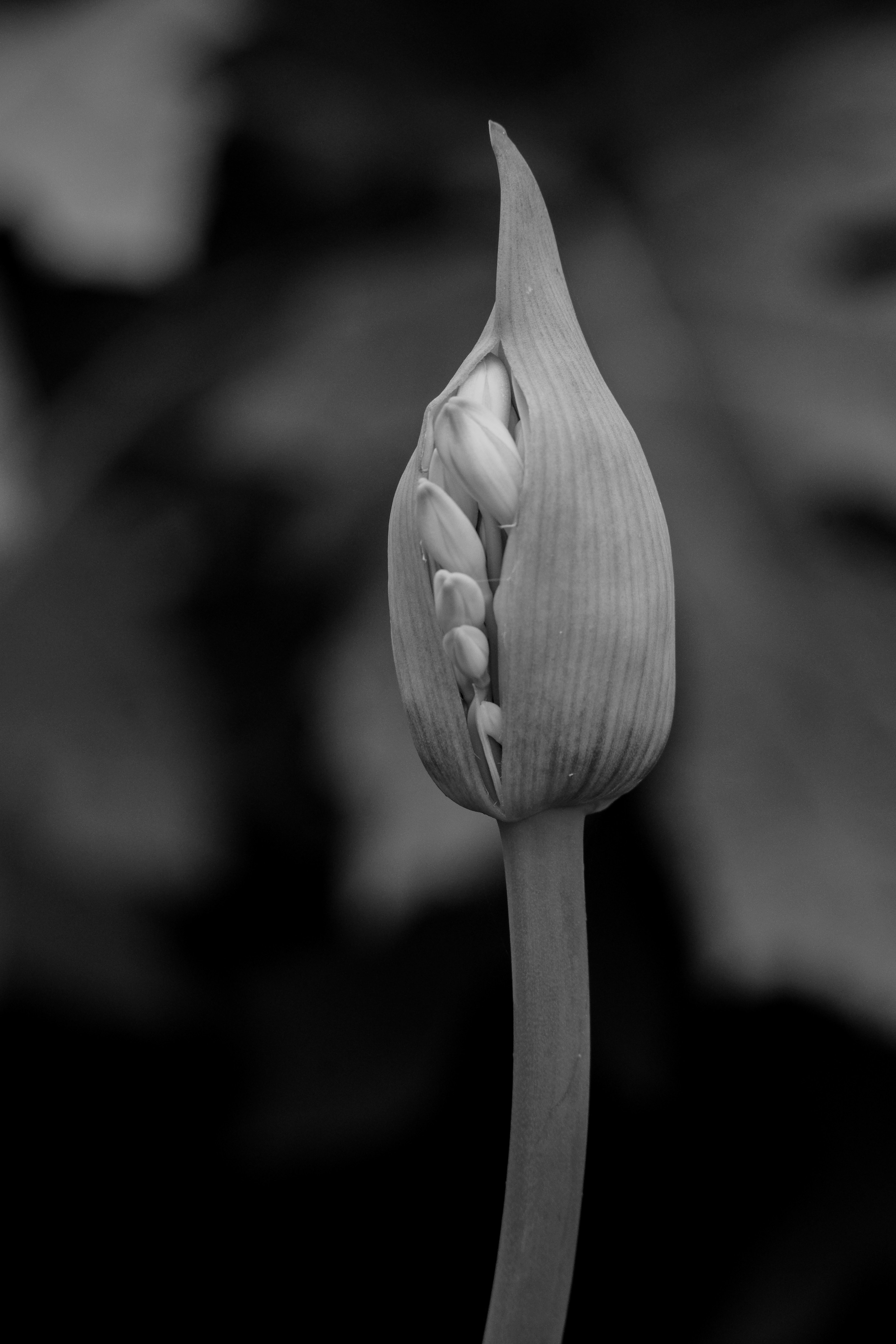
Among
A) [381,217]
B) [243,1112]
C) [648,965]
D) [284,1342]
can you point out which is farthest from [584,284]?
[284,1342]

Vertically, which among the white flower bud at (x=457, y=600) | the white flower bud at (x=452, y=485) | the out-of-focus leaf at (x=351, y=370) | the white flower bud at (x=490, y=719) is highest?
the out-of-focus leaf at (x=351, y=370)

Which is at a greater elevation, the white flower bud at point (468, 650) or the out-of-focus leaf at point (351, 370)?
the out-of-focus leaf at point (351, 370)

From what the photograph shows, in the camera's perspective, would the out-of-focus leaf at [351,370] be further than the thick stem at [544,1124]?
Yes

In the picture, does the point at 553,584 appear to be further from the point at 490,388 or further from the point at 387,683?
the point at 387,683

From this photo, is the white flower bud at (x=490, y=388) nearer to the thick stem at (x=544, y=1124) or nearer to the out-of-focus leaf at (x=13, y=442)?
the thick stem at (x=544, y=1124)

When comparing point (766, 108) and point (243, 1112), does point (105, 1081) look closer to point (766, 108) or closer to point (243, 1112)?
point (243, 1112)

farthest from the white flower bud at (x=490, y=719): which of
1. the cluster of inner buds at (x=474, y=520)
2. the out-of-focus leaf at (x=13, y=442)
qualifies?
the out-of-focus leaf at (x=13, y=442)

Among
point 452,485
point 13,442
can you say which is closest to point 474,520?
point 452,485
